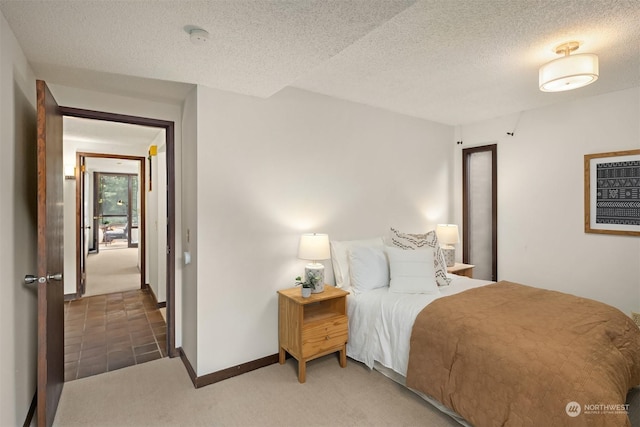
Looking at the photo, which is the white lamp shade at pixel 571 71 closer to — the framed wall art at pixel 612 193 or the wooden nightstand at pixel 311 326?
the framed wall art at pixel 612 193

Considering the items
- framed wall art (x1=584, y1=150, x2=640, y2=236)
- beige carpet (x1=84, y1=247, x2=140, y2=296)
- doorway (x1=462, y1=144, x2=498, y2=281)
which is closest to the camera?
framed wall art (x1=584, y1=150, x2=640, y2=236)

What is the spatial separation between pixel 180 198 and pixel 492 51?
3.01 metres

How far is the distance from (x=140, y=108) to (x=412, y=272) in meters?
2.94

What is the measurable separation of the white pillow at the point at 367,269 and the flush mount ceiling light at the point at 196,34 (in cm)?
219

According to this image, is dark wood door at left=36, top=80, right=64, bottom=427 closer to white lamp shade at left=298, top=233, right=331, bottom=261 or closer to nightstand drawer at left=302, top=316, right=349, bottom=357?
nightstand drawer at left=302, top=316, right=349, bottom=357

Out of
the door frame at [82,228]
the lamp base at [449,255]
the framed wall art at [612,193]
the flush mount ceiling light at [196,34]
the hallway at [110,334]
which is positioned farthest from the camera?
the door frame at [82,228]

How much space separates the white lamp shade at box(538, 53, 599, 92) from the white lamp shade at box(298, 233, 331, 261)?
83.1 inches

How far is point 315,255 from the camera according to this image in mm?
2859

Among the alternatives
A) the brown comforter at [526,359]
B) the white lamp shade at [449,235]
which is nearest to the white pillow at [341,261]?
the brown comforter at [526,359]

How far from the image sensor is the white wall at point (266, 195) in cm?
268

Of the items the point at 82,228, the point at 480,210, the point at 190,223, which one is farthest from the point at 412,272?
the point at 82,228

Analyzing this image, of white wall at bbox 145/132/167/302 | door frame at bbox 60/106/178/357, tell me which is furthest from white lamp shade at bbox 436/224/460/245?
white wall at bbox 145/132/167/302

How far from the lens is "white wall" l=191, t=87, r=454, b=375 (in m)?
2.68

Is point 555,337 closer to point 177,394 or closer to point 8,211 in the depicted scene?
point 177,394
